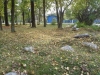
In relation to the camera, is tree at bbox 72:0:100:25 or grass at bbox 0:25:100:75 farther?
tree at bbox 72:0:100:25

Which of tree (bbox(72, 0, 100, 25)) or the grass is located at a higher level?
tree (bbox(72, 0, 100, 25))

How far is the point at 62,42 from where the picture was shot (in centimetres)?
822

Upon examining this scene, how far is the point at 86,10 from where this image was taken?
16375mm

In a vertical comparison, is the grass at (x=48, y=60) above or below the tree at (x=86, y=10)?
below

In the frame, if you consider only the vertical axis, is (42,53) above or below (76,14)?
below

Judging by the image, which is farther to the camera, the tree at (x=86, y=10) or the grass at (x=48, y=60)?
the tree at (x=86, y=10)

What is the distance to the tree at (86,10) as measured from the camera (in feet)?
51.4

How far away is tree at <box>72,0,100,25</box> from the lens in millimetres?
15655

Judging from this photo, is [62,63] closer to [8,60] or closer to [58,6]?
[8,60]

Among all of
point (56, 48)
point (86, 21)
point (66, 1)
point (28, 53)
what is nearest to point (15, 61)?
point (28, 53)

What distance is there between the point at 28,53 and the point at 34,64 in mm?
1028

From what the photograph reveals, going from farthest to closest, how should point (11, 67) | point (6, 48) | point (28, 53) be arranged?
point (6, 48) → point (28, 53) → point (11, 67)

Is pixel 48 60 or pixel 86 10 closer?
pixel 48 60

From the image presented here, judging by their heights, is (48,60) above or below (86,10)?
below
